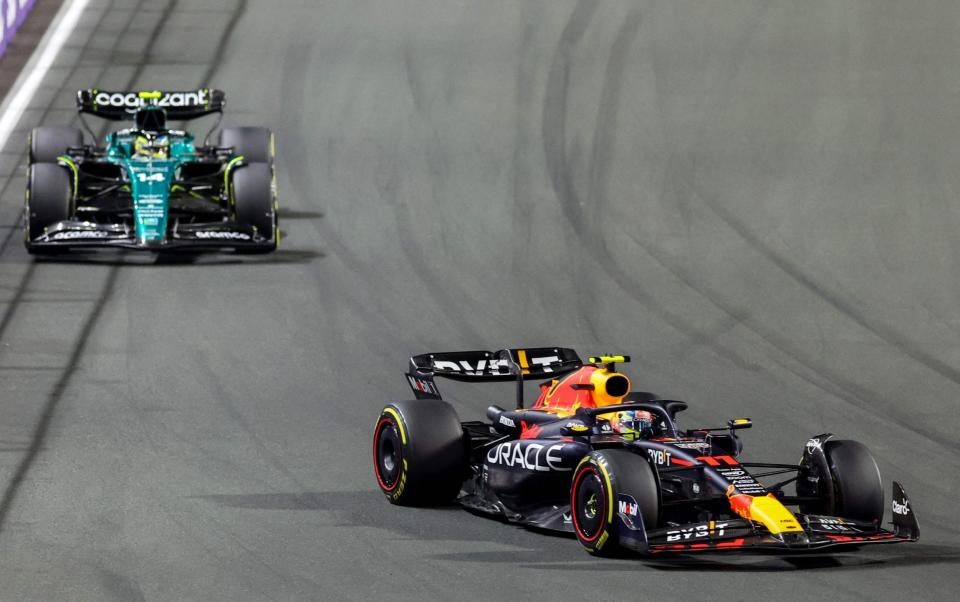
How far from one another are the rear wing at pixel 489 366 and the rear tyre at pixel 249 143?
1031cm

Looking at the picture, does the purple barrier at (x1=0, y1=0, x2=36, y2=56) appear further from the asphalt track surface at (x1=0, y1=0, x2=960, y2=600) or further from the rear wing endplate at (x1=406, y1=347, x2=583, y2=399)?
the rear wing endplate at (x1=406, y1=347, x2=583, y2=399)

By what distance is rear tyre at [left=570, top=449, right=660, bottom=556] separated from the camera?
10203mm

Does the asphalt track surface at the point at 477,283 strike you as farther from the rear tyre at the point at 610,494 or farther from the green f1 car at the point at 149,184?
the green f1 car at the point at 149,184

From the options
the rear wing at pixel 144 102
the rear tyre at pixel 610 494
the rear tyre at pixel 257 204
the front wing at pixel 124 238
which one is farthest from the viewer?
the rear wing at pixel 144 102

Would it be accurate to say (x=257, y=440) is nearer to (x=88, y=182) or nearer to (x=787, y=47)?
(x=88, y=182)

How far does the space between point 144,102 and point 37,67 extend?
8420mm

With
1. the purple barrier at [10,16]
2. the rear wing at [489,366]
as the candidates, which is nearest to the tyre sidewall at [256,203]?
the rear wing at [489,366]

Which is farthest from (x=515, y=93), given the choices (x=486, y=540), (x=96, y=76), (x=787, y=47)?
(x=486, y=540)

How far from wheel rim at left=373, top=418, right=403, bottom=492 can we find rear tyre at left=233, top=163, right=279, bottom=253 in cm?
893

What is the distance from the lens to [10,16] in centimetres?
3062

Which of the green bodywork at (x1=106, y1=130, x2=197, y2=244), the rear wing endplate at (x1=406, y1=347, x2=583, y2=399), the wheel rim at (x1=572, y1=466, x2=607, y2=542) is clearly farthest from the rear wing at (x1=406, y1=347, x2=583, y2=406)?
the green bodywork at (x1=106, y1=130, x2=197, y2=244)

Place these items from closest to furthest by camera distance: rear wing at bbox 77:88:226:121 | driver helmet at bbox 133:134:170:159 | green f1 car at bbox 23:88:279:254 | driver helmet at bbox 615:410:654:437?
driver helmet at bbox 615:410:654:437
green f1 car at bbox 23:88:279:254
driver helmet at bbox 133:134:170:159
rear wing at bbox 77:88:226:121

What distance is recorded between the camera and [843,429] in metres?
15.1

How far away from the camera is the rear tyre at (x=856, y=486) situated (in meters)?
10.8
